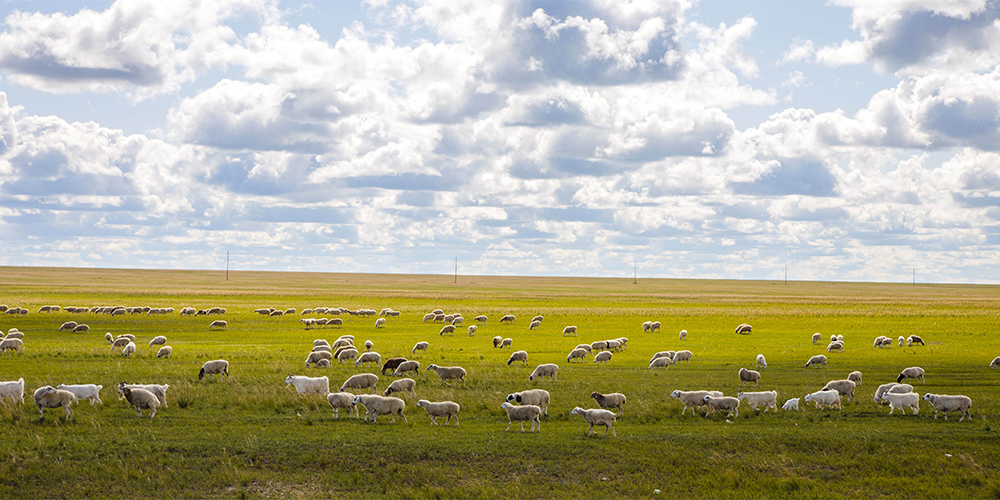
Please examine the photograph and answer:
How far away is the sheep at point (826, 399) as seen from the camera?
2216 cm

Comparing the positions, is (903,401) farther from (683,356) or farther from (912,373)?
(683,356)

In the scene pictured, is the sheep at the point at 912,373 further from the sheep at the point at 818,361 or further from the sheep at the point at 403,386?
the sheep at the point at 403,386

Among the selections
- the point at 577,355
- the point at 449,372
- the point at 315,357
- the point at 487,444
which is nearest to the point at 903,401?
the point at 487,444

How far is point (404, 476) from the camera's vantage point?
15.6 metres

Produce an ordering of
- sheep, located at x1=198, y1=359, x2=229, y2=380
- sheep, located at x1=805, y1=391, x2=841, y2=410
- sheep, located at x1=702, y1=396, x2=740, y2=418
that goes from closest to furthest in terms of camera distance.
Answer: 1. sheep, located at x1=702, y1=396, x2=740, y2=418
2. sheep, located at x1=805, y1=391, x2=841, y2=410
3. sheep, located at x1=198, y1=359, x2=229, y2=380

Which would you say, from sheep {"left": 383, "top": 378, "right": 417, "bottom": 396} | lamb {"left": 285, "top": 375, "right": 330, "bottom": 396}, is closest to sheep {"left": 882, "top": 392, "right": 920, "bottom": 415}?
sheep {"left": 383, "top": 378, "right": 417, "bottom": 396}

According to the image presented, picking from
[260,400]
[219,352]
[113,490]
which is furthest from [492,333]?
[113,490]

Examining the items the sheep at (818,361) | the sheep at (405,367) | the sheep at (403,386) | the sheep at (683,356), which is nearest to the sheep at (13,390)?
the sheep at (403,386)

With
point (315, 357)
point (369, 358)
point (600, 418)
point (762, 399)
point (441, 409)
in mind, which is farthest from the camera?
point (315, 357)

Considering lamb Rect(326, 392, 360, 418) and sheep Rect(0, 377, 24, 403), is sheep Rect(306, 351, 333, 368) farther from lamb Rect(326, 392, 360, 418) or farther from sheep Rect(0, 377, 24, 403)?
sheep Rect(0, 377, 24, 403)

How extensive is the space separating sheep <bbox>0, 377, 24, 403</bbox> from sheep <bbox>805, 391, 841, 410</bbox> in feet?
83.3

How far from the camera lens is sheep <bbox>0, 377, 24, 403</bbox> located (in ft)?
69.0

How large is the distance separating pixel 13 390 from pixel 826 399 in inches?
1028

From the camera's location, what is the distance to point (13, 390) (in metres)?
21.2
